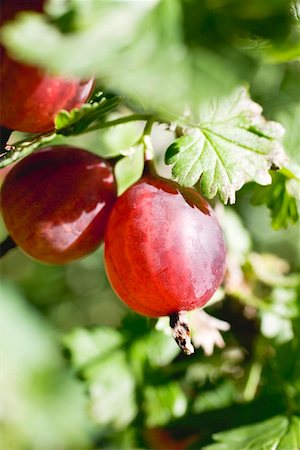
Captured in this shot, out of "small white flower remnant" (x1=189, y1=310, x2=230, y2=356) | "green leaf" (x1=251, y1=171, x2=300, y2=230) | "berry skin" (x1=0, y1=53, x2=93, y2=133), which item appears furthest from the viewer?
"small white flower remnant" (x1=189, y1=310, x2=230, y2=356)

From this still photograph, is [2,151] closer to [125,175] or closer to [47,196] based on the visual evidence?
[47,196]

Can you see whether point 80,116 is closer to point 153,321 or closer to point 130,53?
point 130,53

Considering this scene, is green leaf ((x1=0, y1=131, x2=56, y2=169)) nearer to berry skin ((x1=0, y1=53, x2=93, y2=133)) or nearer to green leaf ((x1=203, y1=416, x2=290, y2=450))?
berry skin ((x1=0, y1=53, x2=93, y2=133))

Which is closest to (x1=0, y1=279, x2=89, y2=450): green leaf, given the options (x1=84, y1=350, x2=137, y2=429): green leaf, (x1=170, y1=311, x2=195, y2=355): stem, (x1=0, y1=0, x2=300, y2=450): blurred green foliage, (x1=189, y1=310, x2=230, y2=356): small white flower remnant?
(x1=0, y1=0, x2=300, y2=450): blurred green foliage

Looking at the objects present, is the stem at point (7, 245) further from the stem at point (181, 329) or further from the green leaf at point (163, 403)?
the green leaf at point (163, 403)

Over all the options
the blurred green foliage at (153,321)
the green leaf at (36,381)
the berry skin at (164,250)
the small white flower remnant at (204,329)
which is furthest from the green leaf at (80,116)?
the green leaf at (36,381)

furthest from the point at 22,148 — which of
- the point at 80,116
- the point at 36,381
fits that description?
the point at 36,381
